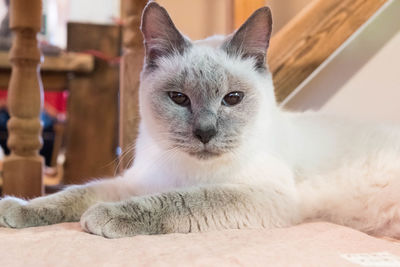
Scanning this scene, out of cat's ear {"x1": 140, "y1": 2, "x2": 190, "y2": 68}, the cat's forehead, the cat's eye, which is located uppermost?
cat's ear {"x1": 140, "y1": 2, "x2": 190, "y2": 68}

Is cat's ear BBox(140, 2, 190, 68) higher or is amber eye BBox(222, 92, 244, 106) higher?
cat's ear BBox(140, 2, 190, 68)

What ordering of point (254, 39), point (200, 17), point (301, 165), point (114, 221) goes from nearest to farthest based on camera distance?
point (114, 221)
point (254, 39)
point (301, 165)
point (200, 17)

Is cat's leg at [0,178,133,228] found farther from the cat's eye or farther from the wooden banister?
the wooden banister

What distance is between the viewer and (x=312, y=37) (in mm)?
1689

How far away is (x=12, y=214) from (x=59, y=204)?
0.45 feet

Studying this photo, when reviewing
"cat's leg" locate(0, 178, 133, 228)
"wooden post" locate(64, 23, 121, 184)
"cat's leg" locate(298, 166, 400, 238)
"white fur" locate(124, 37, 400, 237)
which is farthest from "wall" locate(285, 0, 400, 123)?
"wooden post" locate(64, 23, 121, 184)

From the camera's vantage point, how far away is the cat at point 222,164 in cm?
111

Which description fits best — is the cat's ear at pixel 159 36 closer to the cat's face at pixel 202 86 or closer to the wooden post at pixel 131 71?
the cat's face at pixel 202 86

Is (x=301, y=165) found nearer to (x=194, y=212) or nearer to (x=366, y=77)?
(x=194, y=212)

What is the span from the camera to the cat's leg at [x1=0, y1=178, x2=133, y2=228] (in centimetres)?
113

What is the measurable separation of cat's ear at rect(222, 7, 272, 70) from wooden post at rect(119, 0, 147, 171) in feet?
1.87

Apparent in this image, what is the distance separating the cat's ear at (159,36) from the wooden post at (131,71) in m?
0.42

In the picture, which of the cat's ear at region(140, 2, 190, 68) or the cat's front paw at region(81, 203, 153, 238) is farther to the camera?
the cat's ear at region(140, 2, 190, 68)

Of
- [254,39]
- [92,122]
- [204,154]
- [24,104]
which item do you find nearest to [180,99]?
[204,154]
